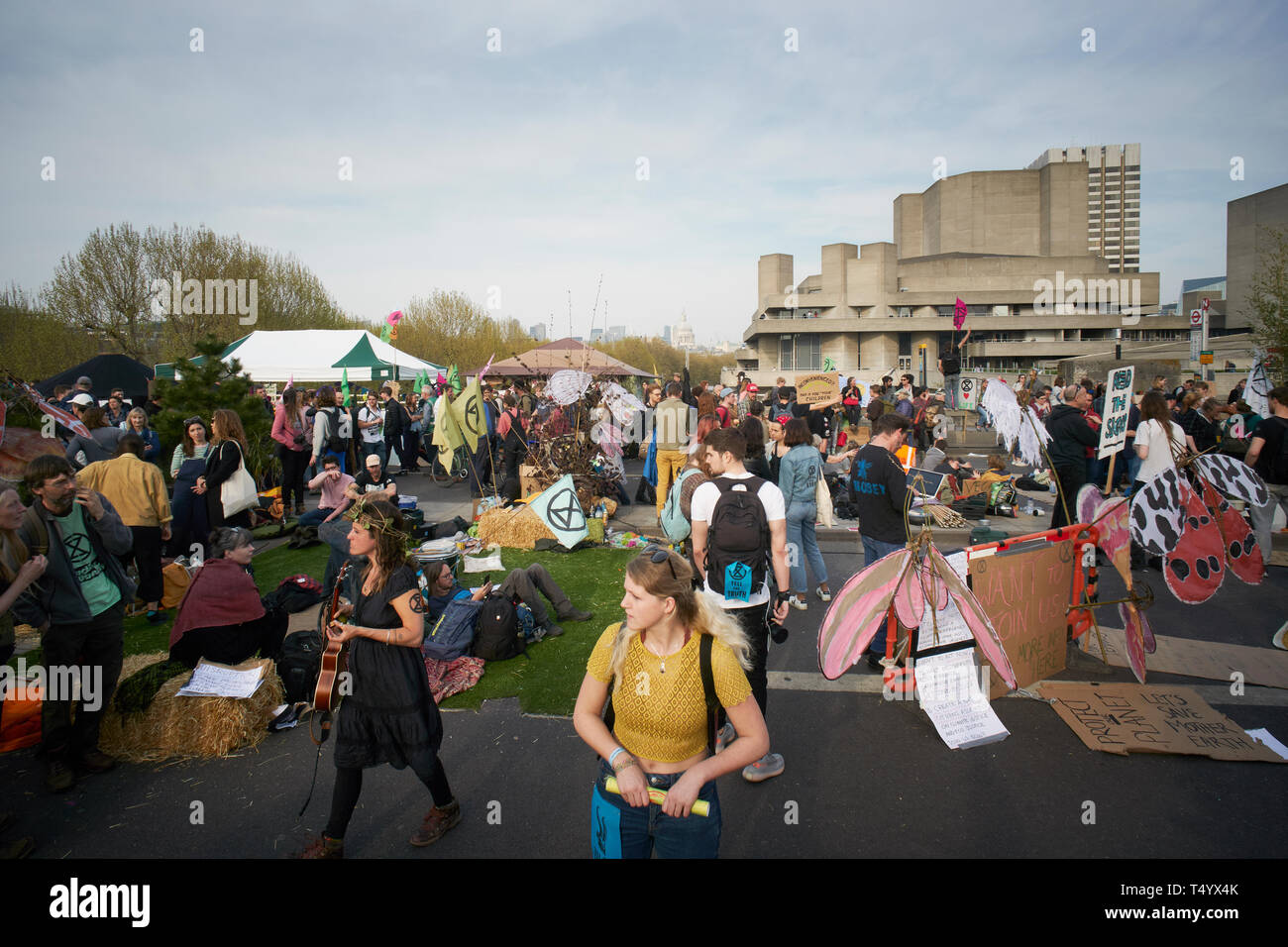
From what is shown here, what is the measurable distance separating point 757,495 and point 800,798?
1654mm

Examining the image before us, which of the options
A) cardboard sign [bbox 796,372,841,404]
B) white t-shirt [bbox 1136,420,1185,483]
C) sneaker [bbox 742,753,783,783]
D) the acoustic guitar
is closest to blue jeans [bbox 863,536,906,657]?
sneaker [bbox 742,753,783,783]

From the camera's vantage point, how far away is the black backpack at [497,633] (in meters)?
5.60

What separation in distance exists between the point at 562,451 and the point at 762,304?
231ft

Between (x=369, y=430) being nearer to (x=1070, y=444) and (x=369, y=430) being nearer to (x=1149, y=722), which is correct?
(x=1070, y=444)

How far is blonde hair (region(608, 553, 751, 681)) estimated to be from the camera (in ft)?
7.54

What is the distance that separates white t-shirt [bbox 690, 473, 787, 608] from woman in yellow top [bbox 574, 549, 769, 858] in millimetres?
1428

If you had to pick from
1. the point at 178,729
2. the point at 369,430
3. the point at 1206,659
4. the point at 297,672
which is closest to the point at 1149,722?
the point at 1206,659

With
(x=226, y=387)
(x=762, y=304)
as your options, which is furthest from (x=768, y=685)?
(x=762, y=304)

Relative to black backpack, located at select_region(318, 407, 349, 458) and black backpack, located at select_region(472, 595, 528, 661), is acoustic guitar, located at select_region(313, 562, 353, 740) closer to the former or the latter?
black backpack, located at select_region(472, 595, 528, 661)

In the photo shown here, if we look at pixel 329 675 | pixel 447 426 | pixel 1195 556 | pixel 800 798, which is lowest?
pixel 800 798

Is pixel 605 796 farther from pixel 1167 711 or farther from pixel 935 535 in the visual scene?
pixel 935 535

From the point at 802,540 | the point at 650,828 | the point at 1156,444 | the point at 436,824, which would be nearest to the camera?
the point at 650,828

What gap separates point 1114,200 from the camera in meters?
129

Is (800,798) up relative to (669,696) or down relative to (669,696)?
down
